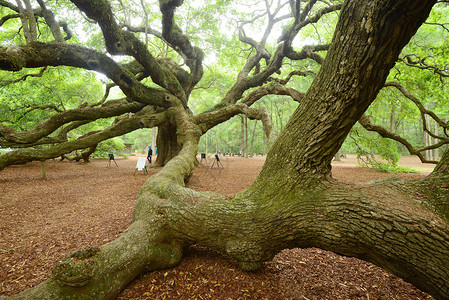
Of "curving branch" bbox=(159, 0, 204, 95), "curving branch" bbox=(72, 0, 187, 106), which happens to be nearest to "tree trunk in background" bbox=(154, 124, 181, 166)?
"curving branch" bbox=(159, 0, 204, 95)

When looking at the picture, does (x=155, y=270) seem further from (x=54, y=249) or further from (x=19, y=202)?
(x=19, y=202)

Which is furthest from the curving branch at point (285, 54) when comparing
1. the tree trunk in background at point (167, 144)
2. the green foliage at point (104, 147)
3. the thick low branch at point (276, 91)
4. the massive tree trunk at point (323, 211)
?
the green foliage at point (104, 147)

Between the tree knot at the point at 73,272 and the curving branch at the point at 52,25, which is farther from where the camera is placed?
the curving branch at the point at 52,25

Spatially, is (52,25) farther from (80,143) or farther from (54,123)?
(80,143)

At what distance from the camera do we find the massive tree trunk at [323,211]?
1295mm

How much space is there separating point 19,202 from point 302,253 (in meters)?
6.33

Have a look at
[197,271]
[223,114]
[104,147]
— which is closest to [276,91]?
[223,114]

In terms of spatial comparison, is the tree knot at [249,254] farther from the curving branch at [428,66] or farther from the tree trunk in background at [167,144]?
the tree trunk in background at [167,144]

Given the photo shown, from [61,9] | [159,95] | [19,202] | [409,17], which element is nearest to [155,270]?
[409,17]

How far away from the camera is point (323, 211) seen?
1667 millimetres

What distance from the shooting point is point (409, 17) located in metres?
1.28

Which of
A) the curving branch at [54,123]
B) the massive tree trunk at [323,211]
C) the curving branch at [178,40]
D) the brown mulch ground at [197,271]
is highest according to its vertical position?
the curving branch at [178,40]

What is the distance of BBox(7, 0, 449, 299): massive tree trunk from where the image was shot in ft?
4.25

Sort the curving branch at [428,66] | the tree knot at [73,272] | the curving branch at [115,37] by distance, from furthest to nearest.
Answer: the curving branch at [428,66], the curving branch at [115,37], the tree knot at [73,272]
